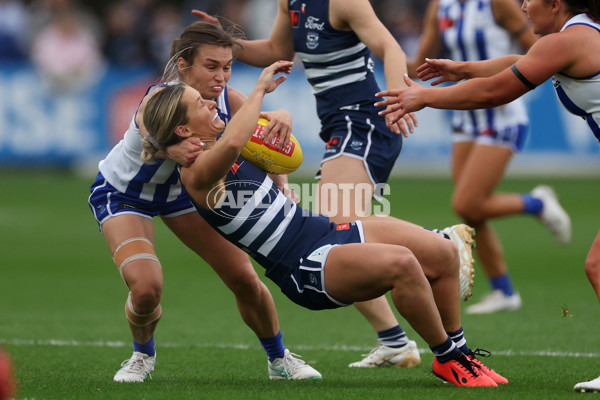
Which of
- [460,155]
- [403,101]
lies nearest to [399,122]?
[403,101]

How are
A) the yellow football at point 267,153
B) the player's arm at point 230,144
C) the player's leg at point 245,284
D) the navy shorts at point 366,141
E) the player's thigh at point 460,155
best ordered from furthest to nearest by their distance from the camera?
the player's thigh at point 460,155 → the navy shorts at point 366,141 → the player's leg at point 245,284 → the yellow football at point 267,153 → the player's arm at point 230,144

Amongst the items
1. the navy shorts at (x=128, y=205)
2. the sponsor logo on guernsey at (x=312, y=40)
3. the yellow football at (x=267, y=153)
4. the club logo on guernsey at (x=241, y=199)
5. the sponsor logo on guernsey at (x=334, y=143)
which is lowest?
the navy shorts at (x=128, y=205)

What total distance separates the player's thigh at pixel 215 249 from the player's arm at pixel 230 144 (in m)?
0.66

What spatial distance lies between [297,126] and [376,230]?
12.4 meters

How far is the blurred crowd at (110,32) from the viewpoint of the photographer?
18078 millimetres

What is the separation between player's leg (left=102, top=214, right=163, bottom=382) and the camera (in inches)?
198

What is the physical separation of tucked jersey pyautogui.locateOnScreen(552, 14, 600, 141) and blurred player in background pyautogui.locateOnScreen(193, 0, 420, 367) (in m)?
1.16

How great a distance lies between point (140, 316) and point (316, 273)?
1.14m

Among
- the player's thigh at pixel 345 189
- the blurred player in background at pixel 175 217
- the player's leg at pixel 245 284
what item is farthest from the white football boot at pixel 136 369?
the player's thigh at pixel 345 189

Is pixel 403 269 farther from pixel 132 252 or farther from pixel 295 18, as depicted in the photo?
pixel 295 18

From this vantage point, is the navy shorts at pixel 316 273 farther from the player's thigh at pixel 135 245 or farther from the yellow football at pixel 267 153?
the player's thigh at pixel 135 245

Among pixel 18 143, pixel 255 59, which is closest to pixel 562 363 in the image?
pixel 255 59

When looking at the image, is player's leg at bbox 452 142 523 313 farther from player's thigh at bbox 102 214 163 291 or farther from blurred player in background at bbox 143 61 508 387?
player's thigh at bbox 102 214 163 291

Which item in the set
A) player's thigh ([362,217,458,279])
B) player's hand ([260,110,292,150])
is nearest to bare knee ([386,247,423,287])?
player's thigh ([362,217,458,279])
